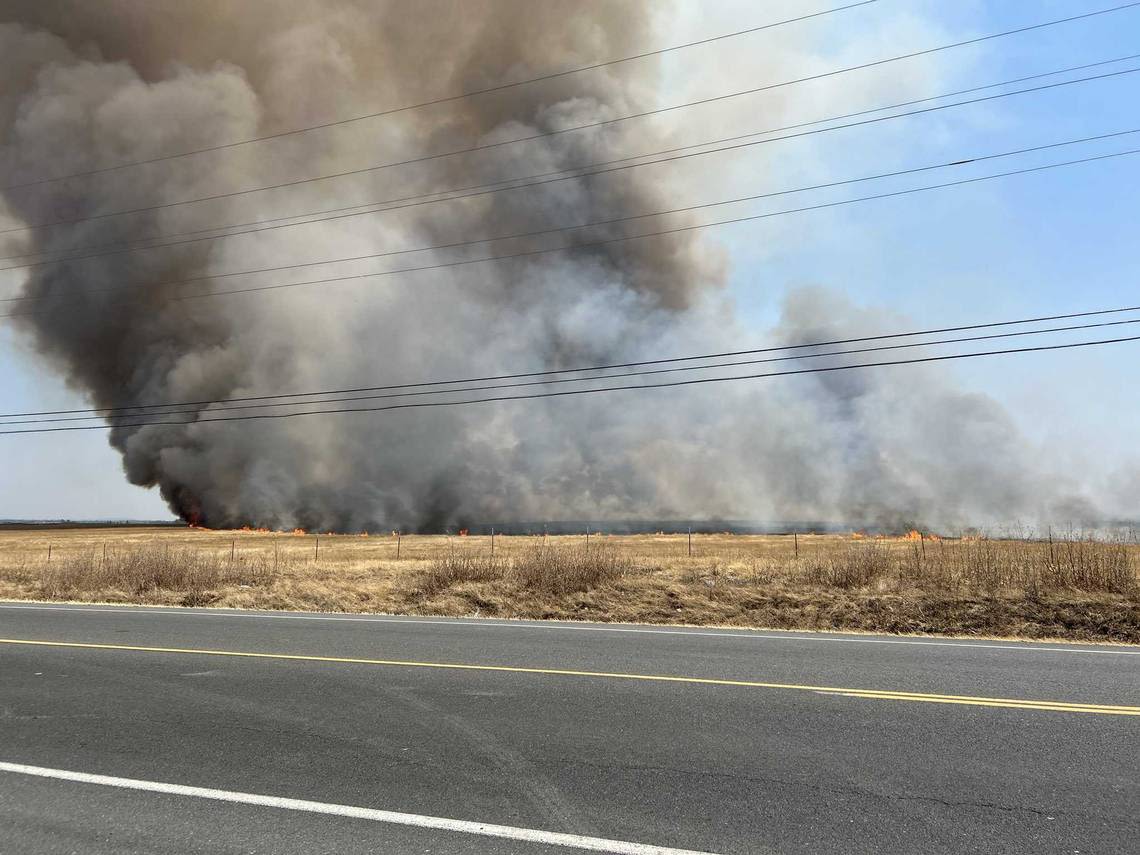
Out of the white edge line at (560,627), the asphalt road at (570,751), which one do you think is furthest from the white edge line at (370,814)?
the white edge line at (560,627)

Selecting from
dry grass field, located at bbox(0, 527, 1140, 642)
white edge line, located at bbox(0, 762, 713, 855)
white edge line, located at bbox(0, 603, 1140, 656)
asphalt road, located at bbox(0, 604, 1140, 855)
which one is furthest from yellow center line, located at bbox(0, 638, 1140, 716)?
dry grass field, located at bbox(0, 527, 1140, 642)

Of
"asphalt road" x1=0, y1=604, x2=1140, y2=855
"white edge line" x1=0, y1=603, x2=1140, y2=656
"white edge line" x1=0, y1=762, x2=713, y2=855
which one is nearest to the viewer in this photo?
"white edge line" x1=0, y1=762, x2=713, y2=855

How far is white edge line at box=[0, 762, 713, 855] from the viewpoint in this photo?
3.35 m

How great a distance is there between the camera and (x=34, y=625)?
11.0 meters

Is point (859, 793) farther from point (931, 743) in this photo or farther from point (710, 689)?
point (710, 689)

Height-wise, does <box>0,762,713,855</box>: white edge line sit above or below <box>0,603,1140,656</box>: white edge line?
above

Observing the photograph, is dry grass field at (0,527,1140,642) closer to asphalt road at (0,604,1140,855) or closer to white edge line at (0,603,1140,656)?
white edge line at (0,603,1140,656)

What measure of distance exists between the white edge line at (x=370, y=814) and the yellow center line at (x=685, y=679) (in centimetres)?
332

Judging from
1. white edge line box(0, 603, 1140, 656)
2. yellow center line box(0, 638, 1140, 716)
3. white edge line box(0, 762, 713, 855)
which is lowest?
white edge line box(0, 603, 1140, 656)

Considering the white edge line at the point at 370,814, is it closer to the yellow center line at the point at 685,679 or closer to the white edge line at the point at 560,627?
the yellow center line at the point at 685,679

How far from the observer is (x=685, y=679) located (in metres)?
6.77

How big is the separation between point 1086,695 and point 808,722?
260cm

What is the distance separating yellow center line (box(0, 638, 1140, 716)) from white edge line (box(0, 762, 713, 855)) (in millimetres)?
3315

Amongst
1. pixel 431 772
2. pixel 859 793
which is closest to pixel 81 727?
pixel 431 772
